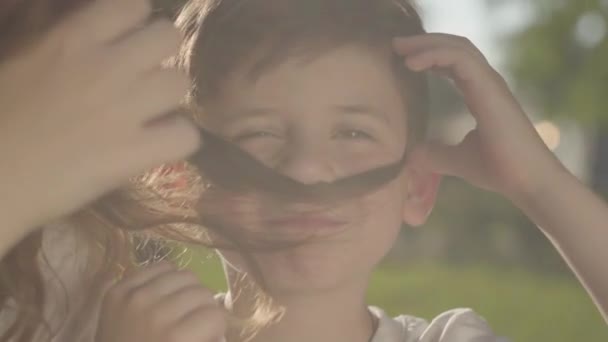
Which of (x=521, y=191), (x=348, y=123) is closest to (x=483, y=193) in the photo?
(x=521, y=191)

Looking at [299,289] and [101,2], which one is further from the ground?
[101,2]

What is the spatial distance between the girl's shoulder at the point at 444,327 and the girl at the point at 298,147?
2.1 inches

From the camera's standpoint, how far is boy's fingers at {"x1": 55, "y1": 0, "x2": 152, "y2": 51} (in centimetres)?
41

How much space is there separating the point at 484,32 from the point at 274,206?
0.19m

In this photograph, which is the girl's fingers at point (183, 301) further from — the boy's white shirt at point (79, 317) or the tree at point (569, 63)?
the tree at point (569, 63)

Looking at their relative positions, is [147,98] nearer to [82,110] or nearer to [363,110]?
[82,110]

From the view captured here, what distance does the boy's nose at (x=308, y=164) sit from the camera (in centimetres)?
51

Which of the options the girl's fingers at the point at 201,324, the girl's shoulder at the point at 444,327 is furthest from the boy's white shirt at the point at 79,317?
the girl's fingers at the point at 201,324

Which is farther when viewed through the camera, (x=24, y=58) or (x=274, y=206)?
(x=274, y=206)

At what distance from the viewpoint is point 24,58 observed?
0.41 meters

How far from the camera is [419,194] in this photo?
600mm

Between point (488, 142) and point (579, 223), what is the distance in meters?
0.08

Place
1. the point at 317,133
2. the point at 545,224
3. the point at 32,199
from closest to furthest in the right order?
the point at 32,199 → the point at 317,133 → the point at 545,224

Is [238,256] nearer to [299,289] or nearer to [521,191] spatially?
[299,289]
